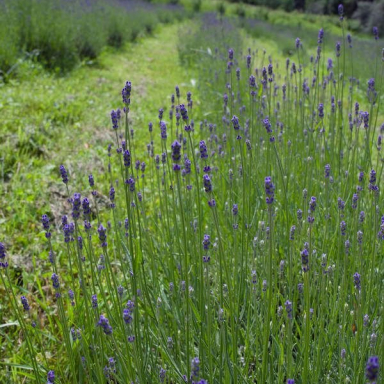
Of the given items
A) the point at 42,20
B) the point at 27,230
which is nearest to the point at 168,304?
the point at 27,230

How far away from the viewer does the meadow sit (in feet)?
3.77

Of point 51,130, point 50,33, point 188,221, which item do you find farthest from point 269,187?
point 50,33

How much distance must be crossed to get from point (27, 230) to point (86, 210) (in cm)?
169

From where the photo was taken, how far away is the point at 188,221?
1.67 meters

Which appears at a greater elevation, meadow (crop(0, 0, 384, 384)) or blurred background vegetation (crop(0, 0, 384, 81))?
blurred background vegetation (crop(0, 0, 384, 81))

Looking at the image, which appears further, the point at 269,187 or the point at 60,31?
the point at 60,31

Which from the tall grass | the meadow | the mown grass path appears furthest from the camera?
the tall grass

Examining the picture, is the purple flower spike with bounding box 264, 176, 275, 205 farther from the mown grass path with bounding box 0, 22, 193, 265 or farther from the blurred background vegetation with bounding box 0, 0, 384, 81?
the blurred background vegetation with bounding box 0, 0, 384, 81

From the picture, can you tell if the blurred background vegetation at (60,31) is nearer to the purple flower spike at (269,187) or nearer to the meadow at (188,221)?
the meadow at (188,221)

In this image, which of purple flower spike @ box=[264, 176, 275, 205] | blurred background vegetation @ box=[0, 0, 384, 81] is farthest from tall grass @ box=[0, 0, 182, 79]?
purple flower spike @ box=[264, 176, 275, 205]

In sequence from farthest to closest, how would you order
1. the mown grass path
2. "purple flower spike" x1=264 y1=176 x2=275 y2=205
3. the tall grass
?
the tall grass, the mown grass path, "purple flower spike" x1=264 y1=176 x2=275 y2=205

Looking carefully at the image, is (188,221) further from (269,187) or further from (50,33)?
(50,33)

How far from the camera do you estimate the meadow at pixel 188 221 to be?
1.15 m

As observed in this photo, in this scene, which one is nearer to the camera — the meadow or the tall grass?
the meadow
